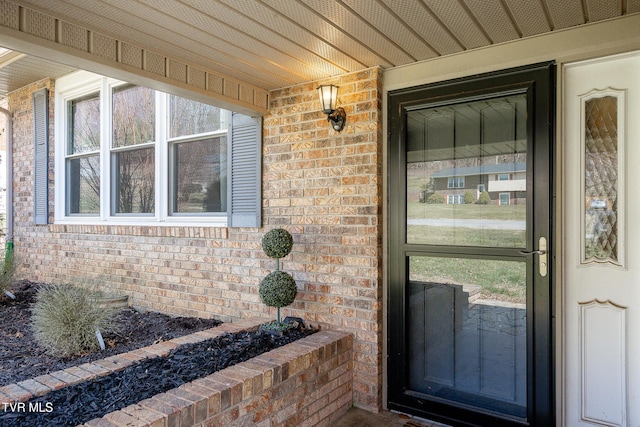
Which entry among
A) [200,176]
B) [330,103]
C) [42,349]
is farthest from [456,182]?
[42,349]

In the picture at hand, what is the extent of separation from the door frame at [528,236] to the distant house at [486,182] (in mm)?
72

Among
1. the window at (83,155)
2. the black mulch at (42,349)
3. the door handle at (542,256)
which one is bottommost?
the black mulch at (42,349)

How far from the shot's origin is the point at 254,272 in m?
3.61

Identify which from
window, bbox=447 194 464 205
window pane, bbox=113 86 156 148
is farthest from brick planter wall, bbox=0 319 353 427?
window pane, bbox=113 86 156 148

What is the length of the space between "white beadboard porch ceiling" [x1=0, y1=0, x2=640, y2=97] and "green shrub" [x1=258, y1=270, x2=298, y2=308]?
154cm

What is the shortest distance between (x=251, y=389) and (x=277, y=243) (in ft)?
3.67

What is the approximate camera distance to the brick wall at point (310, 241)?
118 inches

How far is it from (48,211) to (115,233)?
1.55m

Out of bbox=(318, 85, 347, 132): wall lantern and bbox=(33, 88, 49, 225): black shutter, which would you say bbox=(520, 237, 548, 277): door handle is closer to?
bbox=(318, 85, 347, 132): wall lantern

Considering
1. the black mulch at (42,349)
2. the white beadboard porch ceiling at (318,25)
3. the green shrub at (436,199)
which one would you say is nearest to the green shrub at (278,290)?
the black mulch at (42,349)

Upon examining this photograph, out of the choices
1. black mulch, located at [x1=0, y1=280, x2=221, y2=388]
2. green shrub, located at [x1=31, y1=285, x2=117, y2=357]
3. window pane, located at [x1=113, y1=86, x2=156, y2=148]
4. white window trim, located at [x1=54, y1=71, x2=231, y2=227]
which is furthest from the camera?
window pane, located at [x1=113, y1=86, x2=156, y2=148]

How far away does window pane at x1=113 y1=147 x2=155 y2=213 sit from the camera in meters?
4.67

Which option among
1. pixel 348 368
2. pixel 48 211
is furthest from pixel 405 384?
pixel 48 211

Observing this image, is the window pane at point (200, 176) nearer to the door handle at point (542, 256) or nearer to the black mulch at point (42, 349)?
the black mulch at point (42, 349)
